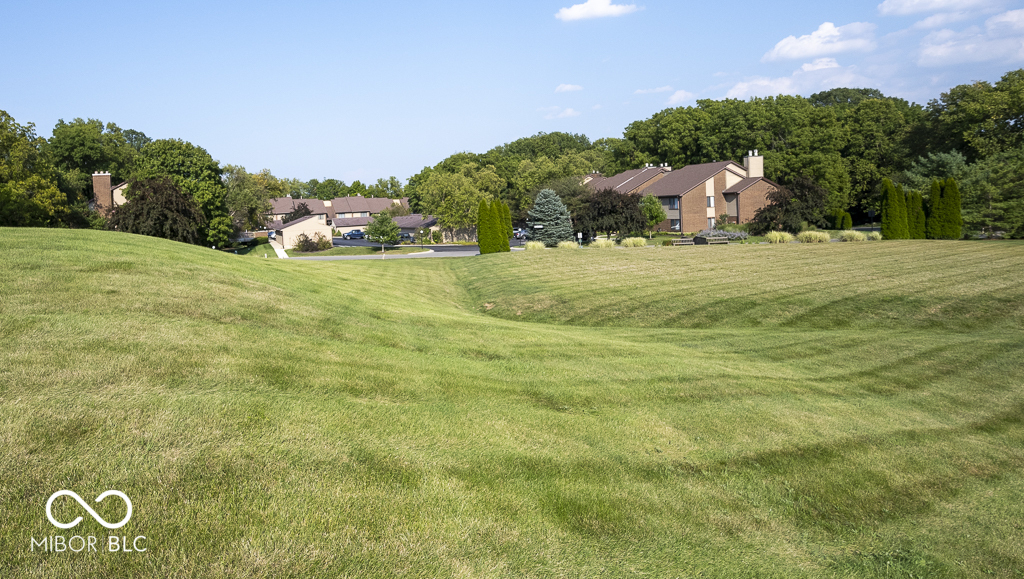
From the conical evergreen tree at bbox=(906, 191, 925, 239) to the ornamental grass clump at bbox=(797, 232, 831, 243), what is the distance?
5951mm

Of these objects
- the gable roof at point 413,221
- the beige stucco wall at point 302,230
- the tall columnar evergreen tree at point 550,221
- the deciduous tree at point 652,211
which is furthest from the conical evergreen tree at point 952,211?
the gable roof at point 413,221

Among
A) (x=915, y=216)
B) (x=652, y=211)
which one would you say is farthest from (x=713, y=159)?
(x=915, y=216)

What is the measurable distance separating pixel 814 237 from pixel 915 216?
7570mm

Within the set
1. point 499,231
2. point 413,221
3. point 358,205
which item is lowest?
point 499,231

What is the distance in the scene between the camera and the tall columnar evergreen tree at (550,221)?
58.9 meters

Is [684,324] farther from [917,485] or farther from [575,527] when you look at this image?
[575,527]

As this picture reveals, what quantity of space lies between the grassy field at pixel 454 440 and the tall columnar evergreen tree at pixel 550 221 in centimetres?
4443

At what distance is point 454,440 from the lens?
656cm

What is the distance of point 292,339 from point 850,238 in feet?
156

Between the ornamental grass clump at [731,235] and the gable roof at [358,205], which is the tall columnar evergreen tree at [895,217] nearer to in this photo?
the ornamental grass clump at [731,235]

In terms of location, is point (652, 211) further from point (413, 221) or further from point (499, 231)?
point (413, 221)

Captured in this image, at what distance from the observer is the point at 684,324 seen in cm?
1938

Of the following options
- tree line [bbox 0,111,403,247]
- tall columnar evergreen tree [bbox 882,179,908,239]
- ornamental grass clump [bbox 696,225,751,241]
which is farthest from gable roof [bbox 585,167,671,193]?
tree line [bbox 0,111,403,247]

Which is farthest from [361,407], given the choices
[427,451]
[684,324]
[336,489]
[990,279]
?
[990,279]
